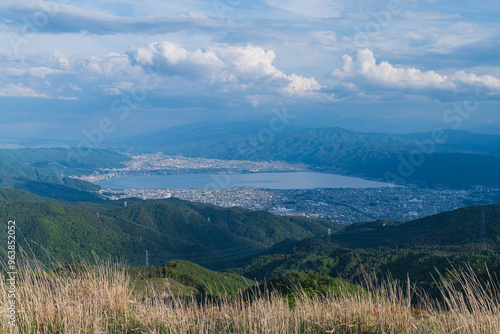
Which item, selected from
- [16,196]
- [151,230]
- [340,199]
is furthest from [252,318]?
[340,199]

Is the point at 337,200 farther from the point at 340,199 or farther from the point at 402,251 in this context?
the point at 402,251

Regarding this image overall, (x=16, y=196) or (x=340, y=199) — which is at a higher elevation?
(x=16, y=196)

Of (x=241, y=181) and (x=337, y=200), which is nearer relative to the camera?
(x=337, y=200)

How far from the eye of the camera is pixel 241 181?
164 meters

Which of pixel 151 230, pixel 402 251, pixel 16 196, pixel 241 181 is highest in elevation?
pixel 402 251

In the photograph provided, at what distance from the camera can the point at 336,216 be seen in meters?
103

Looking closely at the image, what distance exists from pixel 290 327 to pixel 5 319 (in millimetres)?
3580

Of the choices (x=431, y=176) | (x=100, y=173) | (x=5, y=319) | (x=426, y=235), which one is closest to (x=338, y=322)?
(x=5, y=319)

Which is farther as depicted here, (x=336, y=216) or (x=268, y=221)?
(x=336, y=216)

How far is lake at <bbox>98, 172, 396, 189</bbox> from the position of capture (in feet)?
497

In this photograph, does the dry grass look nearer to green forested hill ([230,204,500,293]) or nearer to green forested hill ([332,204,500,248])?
green forested hill ([230,204,500,293])

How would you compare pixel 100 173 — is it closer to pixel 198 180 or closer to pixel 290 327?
pixel 198 180

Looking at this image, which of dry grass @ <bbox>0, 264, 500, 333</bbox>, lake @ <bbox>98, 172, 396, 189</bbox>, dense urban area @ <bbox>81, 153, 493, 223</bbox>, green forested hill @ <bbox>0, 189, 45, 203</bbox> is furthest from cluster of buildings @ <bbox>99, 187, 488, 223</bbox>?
dry grass @ <bbox>0, 264, 500, 333</bbox>

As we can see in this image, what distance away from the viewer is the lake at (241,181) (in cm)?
15162
